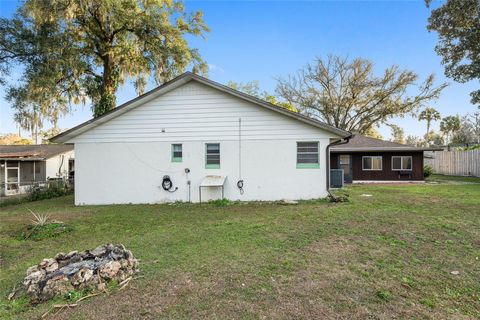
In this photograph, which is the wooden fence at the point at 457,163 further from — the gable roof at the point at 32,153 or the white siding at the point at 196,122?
the gable roof at the point at 32,153

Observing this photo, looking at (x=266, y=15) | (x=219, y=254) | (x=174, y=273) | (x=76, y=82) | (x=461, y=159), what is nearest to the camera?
(x=174, y=273)

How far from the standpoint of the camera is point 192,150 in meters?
10.4

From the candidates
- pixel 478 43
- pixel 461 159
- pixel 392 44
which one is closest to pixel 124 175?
pixel 392 44

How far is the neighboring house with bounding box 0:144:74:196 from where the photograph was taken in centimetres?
1780

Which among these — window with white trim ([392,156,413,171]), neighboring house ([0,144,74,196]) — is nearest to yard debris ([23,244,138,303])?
neighboring house ([0,144,74,196])

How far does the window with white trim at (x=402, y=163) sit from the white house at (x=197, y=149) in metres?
9.94

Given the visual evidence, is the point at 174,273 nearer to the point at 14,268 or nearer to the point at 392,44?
the point at 14,268

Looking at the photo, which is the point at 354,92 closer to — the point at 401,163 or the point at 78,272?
the point at 401,163

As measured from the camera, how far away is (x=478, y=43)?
16.7m

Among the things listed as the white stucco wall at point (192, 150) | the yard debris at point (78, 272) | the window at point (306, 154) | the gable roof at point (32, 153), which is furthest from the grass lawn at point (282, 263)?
the gable roof at point (32, 153)

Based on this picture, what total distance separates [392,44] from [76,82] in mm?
19587

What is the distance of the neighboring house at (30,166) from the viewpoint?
17.8 meters

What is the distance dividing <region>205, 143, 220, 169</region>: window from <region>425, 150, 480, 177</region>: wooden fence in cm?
1941

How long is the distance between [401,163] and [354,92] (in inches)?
562
